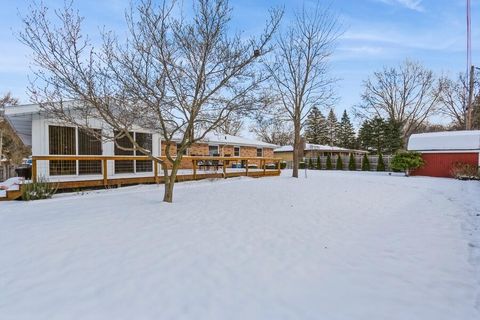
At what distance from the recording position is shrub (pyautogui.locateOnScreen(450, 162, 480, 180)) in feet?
49.2

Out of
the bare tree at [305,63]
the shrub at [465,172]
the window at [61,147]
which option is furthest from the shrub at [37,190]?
the shrub at [465,172]

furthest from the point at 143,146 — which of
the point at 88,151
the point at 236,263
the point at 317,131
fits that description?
the point at 317,131

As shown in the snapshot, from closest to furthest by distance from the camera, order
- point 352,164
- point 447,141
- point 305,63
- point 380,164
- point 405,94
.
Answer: point 305,63 → point 447,141 → point 380,164 → point 352,164 → point 405,94

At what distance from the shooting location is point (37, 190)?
7.91m

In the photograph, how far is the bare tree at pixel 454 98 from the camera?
27016 mm

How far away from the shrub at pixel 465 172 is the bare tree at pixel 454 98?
14.8 metres

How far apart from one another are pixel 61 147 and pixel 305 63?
1258 centimetres

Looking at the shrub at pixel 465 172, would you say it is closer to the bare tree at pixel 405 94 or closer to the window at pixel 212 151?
the bare tree at pixel 405 94

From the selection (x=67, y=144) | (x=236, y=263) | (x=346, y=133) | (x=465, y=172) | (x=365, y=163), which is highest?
(x=346, y=133)

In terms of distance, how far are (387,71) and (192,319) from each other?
31993 millimetres

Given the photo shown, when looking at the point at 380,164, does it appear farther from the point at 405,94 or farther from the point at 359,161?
the point at 405,94

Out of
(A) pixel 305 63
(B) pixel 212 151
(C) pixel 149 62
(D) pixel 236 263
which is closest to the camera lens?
(D) pixel 236 263

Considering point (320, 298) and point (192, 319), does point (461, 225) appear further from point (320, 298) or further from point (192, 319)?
point (192, 319)

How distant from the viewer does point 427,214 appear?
6598mm
